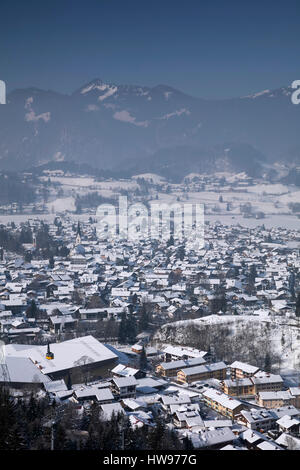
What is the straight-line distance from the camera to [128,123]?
1961 inches

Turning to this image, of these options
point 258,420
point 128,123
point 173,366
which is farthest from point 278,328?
point 128,123

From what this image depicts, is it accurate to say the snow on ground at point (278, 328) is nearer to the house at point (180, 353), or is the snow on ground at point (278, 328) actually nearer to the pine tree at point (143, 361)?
the house at point (180, 353)

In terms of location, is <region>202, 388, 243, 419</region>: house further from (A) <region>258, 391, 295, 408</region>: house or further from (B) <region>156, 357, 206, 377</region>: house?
(B) <region>156, 357, 206, 377</region>: house

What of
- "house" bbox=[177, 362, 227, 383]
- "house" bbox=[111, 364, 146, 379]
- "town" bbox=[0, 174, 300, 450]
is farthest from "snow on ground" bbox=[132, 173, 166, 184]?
"house" bbox=[111, 364, 146, 379]

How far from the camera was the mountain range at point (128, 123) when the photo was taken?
42750 mm

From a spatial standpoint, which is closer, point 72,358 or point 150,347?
point 72,358

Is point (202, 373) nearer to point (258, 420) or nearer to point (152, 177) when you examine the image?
point (258, 420)

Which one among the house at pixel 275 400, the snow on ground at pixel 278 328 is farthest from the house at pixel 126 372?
the snow on ground at pixel 278 328

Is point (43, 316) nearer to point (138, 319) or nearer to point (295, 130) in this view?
point (138, 319)

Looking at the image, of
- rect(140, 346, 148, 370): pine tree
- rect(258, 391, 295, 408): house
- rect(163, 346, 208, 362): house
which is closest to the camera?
rect(258, 391, 295, 408): house

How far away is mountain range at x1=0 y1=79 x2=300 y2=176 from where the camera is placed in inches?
1683

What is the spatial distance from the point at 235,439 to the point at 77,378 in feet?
5.38

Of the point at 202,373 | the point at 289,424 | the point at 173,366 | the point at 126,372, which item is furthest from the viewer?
the point at 173,366

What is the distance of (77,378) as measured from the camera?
4941 millimetres
